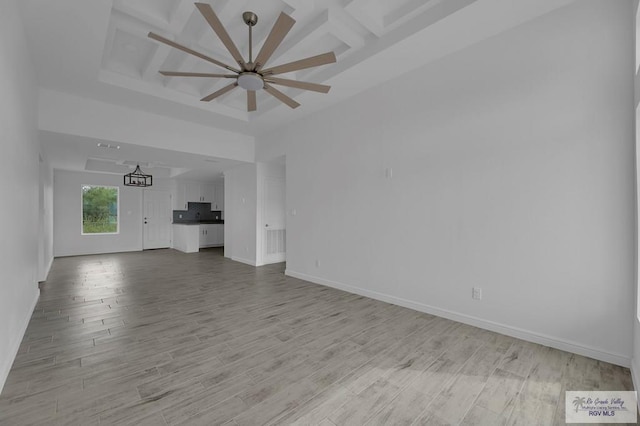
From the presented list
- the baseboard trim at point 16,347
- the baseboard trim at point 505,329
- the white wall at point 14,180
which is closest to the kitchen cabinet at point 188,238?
the baseboard trim at point 16,347

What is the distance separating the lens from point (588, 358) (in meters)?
2.46

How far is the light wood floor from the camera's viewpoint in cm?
179

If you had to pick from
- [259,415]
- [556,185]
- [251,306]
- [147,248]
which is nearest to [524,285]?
[556,185]

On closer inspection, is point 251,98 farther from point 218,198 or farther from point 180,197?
point 218,198

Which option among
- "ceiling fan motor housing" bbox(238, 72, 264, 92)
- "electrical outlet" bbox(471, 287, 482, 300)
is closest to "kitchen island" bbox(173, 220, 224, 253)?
"ceiling fan motor housing" bbox(238, 72, 264, 92)

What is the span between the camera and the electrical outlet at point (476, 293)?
311cm

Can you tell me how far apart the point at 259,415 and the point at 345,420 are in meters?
0.52

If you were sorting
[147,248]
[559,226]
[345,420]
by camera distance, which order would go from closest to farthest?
1. [345,420]
2. [559,226]
3. [147,248]

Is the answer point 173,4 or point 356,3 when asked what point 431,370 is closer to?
point 356,3

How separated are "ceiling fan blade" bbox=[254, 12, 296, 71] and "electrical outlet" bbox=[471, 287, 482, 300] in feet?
10.1

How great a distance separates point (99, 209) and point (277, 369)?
362 inches

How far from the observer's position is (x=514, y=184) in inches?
113

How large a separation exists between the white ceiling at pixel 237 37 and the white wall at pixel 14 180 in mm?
368

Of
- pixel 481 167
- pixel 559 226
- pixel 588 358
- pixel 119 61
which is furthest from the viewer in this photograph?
pixel 119 61
